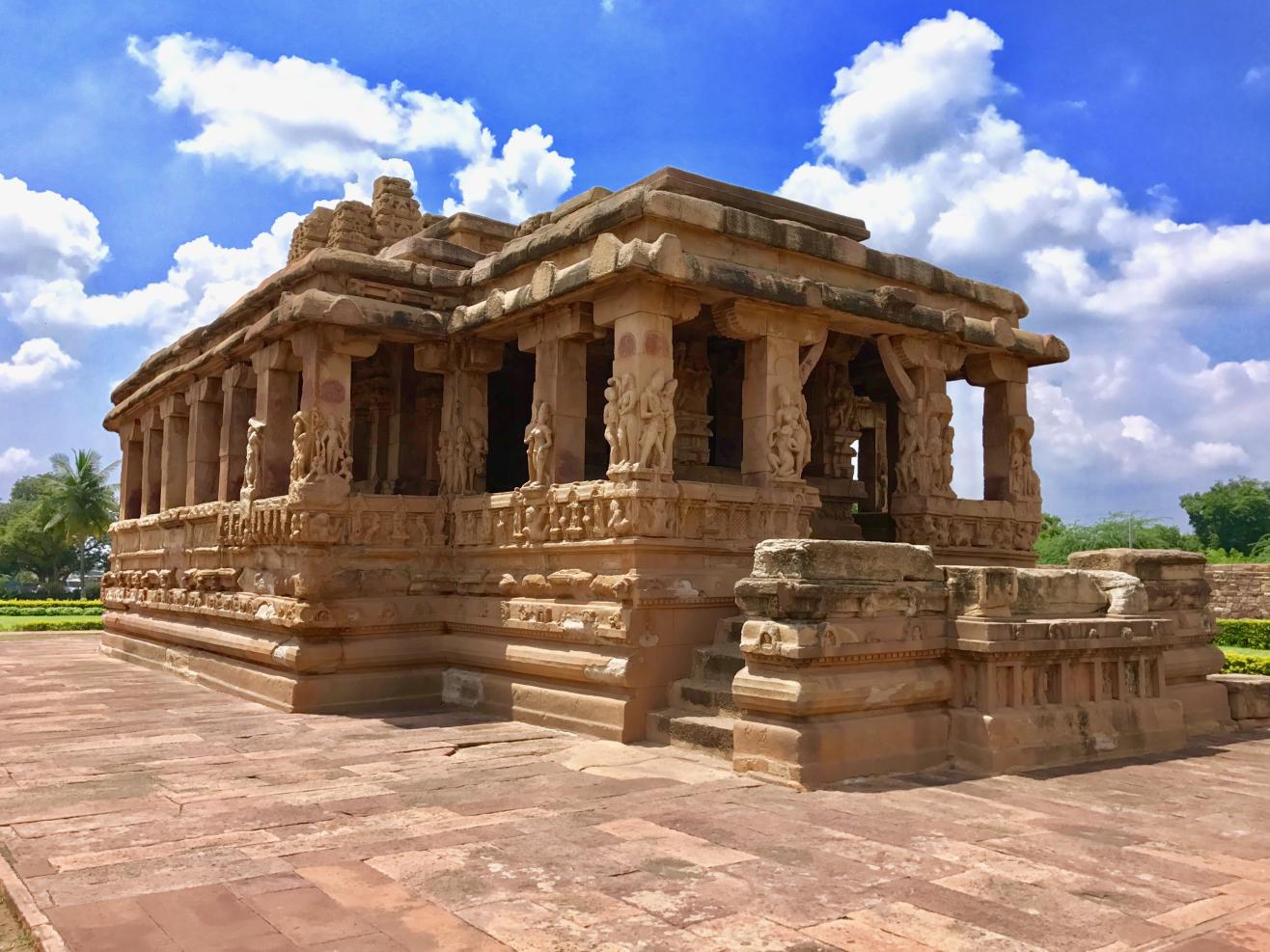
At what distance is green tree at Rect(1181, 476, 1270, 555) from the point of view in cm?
7050

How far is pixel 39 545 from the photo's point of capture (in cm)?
5953

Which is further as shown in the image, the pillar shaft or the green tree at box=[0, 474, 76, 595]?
the green tree at box=[0, 474, 76, 595]

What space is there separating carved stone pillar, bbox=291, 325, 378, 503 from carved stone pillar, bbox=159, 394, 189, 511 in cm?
574

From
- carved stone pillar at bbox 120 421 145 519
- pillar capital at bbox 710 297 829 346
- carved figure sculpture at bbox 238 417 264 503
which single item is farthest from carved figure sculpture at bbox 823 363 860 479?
carved stone pillar at bbox 120 421 145 519

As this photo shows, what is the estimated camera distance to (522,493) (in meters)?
9.66

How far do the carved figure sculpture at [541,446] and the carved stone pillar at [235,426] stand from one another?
4.75 meters

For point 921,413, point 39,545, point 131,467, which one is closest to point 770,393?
point 921,413

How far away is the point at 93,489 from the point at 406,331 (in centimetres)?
4461

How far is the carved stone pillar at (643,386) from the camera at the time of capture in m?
8.48

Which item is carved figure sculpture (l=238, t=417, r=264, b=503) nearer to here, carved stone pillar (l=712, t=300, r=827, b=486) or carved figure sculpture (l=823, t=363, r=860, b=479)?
carved stone pillar (l=712, t=300, r=827, b=486)

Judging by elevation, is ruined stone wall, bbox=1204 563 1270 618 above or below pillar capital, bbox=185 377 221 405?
below

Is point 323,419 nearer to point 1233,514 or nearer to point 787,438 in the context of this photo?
point 787,438

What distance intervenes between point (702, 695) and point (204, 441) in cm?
887

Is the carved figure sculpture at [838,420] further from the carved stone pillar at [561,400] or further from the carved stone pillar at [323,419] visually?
the carved stone pillar at [323,419]
